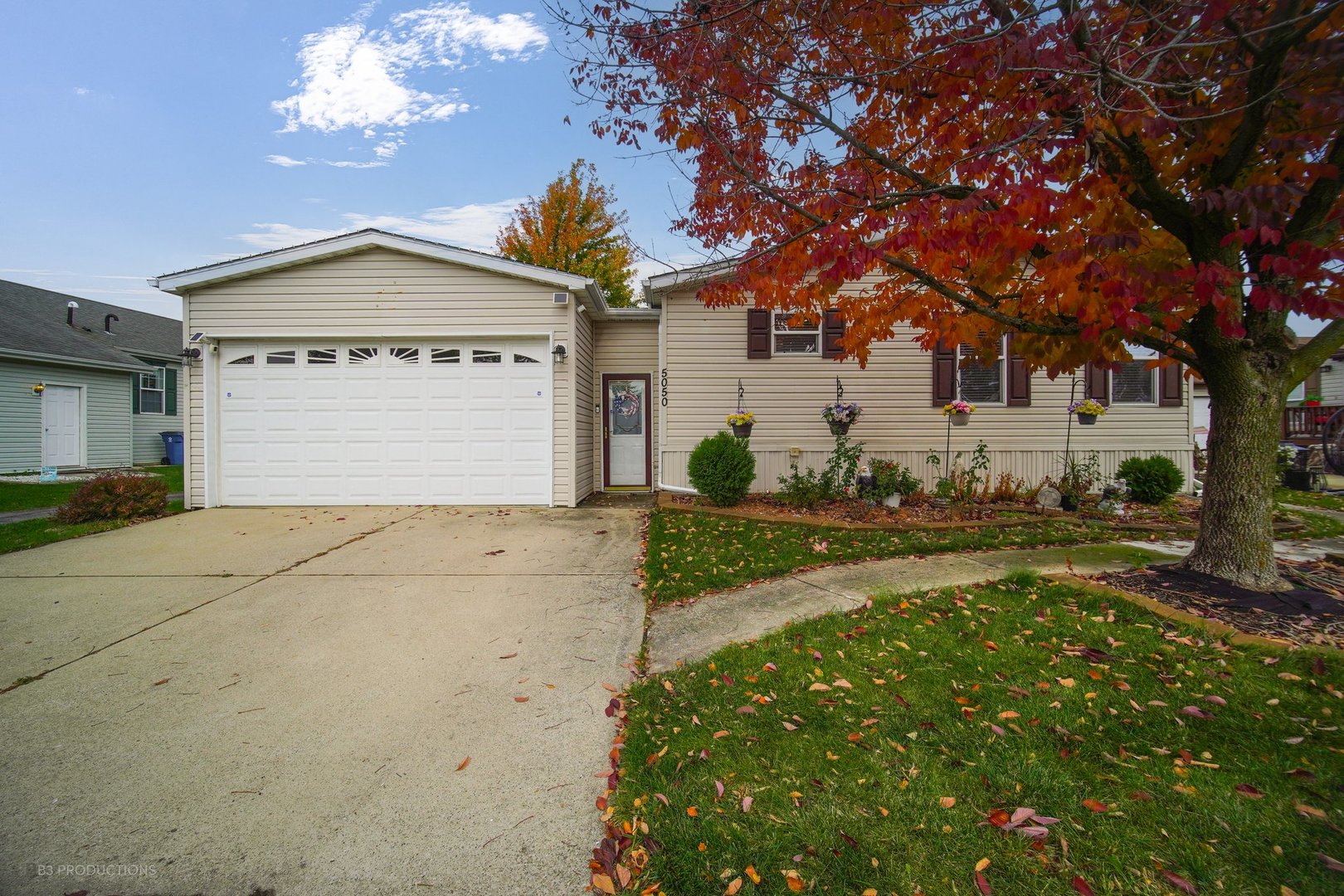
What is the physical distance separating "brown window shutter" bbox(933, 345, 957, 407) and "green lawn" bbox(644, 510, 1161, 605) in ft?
9.08

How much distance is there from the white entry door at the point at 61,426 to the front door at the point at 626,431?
47.9 feet

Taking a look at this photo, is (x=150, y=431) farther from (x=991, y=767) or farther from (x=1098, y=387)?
(x=1098, y=387)

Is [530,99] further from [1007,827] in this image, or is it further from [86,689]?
[1007,827]

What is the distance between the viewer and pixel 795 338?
9516 mm

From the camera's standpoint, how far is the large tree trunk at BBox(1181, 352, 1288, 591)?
12.6 ft

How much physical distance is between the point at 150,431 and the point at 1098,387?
24229mm

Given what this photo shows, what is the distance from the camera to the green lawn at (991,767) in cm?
172

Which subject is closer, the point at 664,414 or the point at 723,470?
the point at 723,470

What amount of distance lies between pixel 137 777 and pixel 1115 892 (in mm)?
3489

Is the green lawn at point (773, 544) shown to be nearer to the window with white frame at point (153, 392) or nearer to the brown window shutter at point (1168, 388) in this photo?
the brown window shutter at point (1168, 388)

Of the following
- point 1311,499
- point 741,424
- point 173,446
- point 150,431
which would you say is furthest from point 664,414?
point 150,431

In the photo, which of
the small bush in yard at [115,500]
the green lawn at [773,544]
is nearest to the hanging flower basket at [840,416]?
the green lawn at [773,544]

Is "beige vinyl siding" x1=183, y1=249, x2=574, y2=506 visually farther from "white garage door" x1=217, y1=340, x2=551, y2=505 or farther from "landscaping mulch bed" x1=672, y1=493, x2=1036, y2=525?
"landscaping mulch bed" x1=672, y1=493, x2=1036, y2=525

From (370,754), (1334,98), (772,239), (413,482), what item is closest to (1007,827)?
(370,754)
